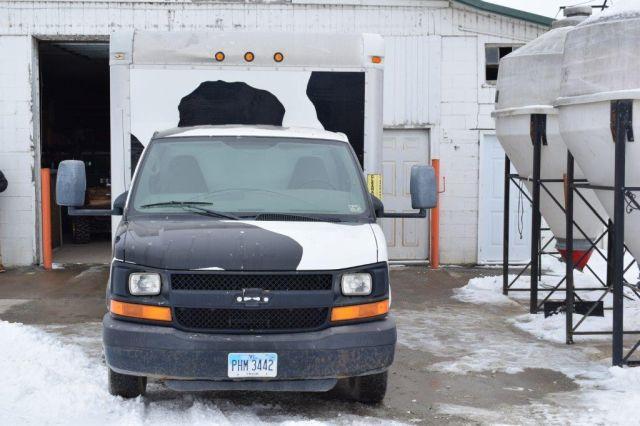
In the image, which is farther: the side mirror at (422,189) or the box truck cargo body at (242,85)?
the box truck cargo body at (242,85)

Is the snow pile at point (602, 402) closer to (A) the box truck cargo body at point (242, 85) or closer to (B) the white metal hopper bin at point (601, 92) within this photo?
(B) the white metal hopper bin at point (601, 92)

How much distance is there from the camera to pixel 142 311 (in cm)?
584

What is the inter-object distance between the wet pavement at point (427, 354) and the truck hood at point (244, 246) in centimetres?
122

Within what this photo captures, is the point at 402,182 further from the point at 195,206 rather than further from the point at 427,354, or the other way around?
the point at 195,206

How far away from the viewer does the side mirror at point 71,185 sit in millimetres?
6930

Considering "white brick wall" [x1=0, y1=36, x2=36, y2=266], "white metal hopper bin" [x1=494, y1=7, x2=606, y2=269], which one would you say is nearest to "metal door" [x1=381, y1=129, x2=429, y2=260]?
"white metal hopper bin" [x1=494, y1=7, x2=606, y2=269]

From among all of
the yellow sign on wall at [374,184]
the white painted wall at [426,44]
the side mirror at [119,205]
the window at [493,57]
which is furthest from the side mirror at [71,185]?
the window at [493,57]

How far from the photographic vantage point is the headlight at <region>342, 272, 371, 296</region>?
5.91 m

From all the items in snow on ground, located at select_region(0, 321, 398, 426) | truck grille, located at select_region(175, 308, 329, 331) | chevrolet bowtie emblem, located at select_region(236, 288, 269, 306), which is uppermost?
chevrolet bowtie emblem, located at select_region(236, 288, 269, 306)

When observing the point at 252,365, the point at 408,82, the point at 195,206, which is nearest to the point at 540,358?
the point at 252,365

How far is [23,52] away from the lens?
50.0ft

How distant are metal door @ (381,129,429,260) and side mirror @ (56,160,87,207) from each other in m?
9.16

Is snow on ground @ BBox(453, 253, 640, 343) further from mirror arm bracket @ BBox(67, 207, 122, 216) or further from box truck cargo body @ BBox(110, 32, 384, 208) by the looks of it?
mirror arm bracket @ BBox(67, 207, 122, 216)

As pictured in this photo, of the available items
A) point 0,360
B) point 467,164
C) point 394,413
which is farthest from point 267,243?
point 467,164
